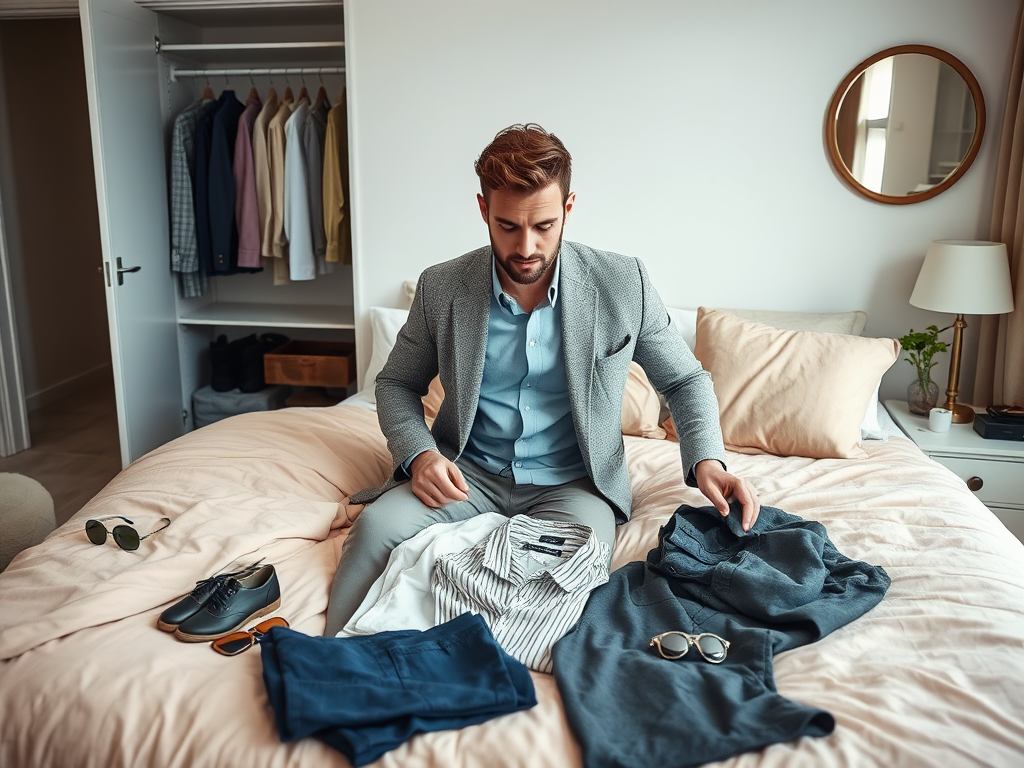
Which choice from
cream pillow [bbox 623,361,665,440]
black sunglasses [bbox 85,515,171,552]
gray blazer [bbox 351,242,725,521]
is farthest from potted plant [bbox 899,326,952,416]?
black sunglasses [bbox 85,515,171,552]

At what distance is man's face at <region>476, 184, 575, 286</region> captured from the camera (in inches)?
66.1

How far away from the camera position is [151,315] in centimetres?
346

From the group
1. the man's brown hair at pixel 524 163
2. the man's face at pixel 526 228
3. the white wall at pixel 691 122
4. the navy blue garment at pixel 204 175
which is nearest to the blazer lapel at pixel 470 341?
the man's face at pixel 526 228

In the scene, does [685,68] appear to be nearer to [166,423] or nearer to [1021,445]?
[1021,445]

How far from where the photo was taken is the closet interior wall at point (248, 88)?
3549 mm

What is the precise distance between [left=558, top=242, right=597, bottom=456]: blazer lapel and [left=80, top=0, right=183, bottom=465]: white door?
6.73ft

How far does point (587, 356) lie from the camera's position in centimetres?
183

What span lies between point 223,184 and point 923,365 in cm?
275

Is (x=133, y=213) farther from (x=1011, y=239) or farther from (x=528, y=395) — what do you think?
(x=1011, y=239)

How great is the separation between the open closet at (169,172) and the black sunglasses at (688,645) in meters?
2.52

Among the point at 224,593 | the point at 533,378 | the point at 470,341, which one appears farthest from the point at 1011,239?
the point at 224,593

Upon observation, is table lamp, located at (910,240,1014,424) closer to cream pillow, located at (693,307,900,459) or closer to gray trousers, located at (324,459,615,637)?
cream pillow, located at (693,307,900,459)

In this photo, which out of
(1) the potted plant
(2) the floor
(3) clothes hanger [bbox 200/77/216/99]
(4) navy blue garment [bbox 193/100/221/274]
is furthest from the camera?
(3) clothes hanger [bbox 200/77/216/99]

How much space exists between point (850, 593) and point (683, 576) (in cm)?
28
